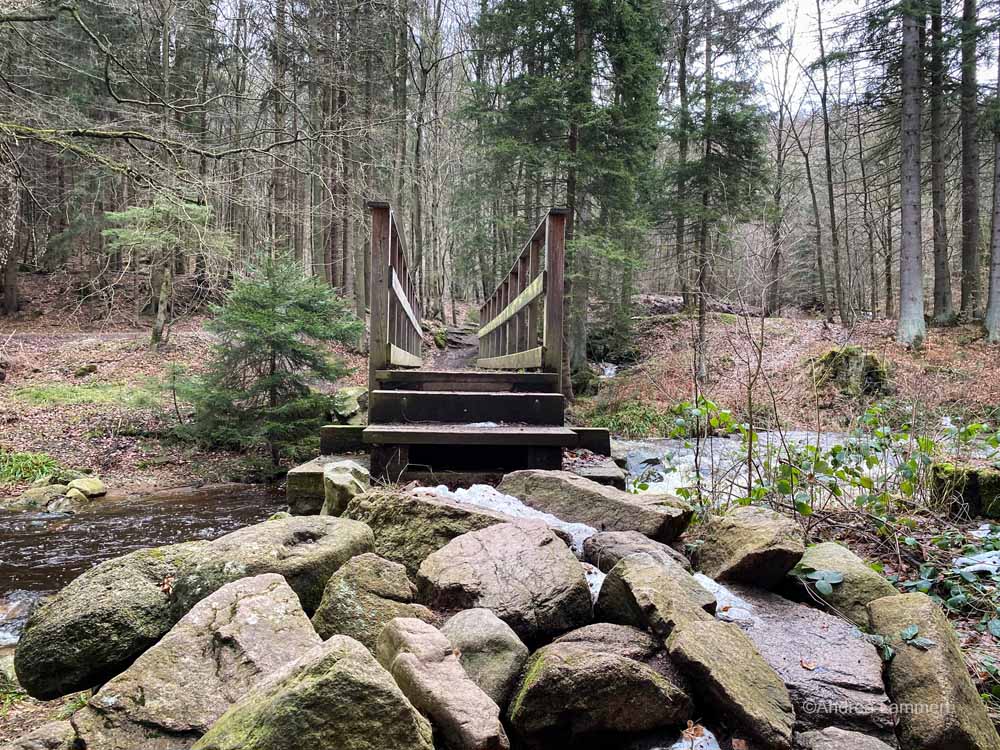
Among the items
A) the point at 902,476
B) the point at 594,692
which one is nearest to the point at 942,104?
the point at 902,476

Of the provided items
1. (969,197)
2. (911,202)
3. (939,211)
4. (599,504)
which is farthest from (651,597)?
(939,211)

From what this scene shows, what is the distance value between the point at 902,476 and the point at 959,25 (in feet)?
51.6

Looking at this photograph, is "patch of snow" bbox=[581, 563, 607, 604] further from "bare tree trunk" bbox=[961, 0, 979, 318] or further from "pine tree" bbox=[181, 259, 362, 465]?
"bare tree trunk" bbox=[961, 0, 979, 318]

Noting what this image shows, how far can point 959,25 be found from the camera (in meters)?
14.0

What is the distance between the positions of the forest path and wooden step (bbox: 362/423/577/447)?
11.0 metres

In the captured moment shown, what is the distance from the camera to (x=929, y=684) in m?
1.94

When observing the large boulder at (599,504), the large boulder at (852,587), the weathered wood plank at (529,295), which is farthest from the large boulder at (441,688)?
the weathered wood plank at (529,295)

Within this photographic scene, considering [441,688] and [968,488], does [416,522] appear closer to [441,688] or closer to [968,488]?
[441,688]

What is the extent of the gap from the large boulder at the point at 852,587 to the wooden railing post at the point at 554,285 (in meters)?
2.79

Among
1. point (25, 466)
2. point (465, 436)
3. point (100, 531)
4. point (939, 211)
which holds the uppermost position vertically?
point (939, 211)

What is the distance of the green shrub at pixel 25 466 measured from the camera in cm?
812

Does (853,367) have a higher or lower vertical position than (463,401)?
higher

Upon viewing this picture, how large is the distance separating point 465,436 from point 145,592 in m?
2.30

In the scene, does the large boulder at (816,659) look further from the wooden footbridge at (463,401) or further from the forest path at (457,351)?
the forest path at (457,351)
